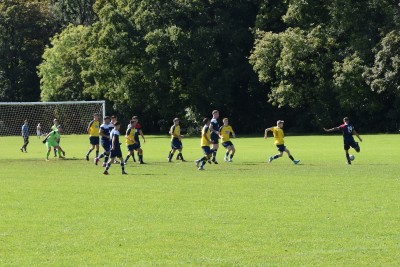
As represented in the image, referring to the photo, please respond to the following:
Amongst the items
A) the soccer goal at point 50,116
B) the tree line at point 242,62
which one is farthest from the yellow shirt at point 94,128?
the tree line at point 242,62

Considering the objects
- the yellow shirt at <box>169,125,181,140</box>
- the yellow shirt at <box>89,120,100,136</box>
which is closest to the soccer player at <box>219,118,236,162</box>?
the yellow shirt at <box>169,125,181,140</box>

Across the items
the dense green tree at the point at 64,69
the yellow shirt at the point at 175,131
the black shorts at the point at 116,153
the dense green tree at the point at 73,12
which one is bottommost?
the black shorts at the point at 116,153

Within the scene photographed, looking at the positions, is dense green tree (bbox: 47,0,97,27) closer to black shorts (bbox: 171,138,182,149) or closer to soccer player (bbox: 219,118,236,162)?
black shorts (bbox: 171,138,182,149)

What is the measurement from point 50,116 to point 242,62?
698 inches

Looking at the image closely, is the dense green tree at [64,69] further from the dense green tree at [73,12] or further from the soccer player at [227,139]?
the soccer player at [227,139]

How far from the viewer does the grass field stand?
1206cm

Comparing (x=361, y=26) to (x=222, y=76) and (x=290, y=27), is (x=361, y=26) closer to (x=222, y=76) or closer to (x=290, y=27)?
(x=290, y=27)

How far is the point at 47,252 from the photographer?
1245 cm

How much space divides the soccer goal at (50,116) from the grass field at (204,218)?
34.4 metres

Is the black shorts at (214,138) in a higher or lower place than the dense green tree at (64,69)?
lower

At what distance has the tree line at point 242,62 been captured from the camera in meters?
65.2

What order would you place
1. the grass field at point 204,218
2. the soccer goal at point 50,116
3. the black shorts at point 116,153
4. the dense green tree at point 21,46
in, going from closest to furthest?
the grass field at point 204,218, the black shorts at point 116,153, the soccer goal at point 50,116, the dense green tree at point 21,46

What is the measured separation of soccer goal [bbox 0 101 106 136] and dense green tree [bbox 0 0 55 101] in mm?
19306

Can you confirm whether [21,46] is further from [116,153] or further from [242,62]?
[116,153]
